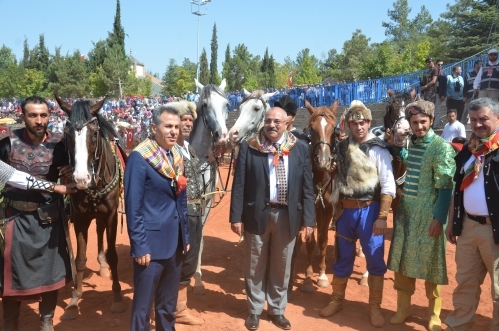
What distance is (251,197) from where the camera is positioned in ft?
13.2

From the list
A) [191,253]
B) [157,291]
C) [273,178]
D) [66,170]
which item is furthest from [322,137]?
[66,170]

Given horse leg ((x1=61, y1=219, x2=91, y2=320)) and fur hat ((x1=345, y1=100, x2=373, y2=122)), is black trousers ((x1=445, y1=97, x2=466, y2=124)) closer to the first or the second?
fur hat ((x1=345, y1=100, x2=373, y2=122))

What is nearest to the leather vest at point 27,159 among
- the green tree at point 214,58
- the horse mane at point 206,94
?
the horse mane at point 206,94

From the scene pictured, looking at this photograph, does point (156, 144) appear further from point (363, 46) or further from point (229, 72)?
point (363, 46)

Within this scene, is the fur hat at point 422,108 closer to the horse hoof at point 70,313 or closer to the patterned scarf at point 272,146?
the patterned scarf at point 272,146

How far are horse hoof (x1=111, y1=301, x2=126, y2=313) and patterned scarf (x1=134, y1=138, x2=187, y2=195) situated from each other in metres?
2.08

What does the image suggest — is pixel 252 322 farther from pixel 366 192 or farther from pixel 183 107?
pixel 183 107

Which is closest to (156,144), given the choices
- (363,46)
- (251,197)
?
(251,197)

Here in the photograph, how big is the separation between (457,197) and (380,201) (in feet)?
2.32

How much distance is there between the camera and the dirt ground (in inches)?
170

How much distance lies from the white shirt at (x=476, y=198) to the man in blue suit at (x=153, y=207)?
7.94ft

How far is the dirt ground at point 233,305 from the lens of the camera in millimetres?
4328

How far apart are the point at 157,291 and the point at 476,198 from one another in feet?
9.14

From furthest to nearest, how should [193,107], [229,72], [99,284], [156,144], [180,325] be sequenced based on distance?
[229,72], [99,284], [193,107], [180,325], [156,144]
